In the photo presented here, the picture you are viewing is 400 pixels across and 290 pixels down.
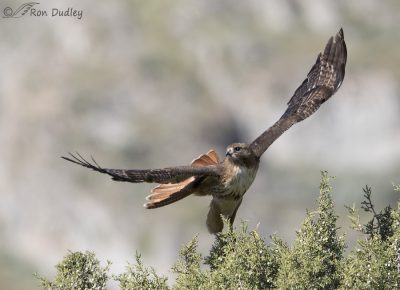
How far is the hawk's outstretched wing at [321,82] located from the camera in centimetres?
2256

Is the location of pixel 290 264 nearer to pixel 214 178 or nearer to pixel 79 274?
pixel 79 274

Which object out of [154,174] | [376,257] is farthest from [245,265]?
[154,174]

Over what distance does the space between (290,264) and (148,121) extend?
561ft

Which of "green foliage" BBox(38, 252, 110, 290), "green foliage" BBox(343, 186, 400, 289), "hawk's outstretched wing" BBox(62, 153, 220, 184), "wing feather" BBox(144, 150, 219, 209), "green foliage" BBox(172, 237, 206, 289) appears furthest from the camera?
"wing feather" BBox(144, 150, 219, 209)

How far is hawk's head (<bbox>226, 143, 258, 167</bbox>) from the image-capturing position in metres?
19.2

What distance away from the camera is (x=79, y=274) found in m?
15.7

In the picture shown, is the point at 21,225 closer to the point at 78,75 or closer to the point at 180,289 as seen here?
the point at 78,75

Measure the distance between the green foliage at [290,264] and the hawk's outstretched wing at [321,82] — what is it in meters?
6.33

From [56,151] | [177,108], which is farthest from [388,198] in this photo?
[56,151]

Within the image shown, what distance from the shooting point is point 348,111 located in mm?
182125

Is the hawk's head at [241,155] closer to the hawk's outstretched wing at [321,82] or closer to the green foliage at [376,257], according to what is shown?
the hawk's outstretched wing at [321,82]

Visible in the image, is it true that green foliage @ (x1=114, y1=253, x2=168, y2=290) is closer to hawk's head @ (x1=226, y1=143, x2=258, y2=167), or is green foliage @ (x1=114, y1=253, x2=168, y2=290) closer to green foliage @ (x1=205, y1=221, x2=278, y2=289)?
green foliage @ (x1=205, y1=221, x2=278, y2=289)

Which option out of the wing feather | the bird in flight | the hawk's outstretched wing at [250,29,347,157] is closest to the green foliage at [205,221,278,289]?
the bird in flight

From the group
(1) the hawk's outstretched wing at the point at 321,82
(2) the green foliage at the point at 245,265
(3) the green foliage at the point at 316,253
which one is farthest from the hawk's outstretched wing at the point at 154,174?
(1) the hawk's outstretched wing at the point at 321,82
